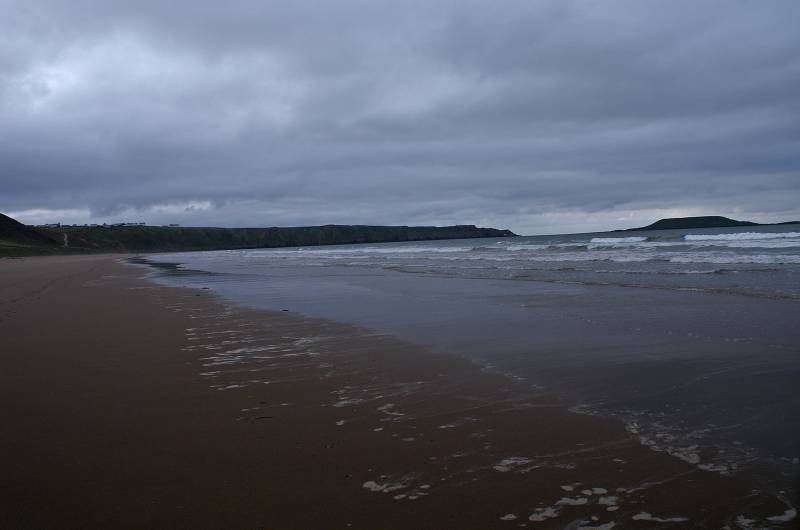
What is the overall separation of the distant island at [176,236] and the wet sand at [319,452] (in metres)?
61.5

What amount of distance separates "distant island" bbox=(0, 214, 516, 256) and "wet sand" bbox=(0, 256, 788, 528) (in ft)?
202

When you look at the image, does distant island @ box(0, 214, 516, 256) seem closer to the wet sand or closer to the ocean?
the ocean

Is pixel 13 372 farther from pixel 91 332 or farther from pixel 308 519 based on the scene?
pixel 308 519

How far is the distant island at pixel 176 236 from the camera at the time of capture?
77.9 m

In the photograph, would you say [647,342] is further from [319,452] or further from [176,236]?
[176,236]

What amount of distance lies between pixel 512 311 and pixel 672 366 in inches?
197

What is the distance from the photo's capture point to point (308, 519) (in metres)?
3.07

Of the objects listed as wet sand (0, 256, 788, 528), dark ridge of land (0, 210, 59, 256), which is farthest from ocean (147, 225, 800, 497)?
dark ridge of land (0, 210, 59, 256)

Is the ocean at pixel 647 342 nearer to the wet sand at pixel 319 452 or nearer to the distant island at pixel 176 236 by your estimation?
the wet sand at pixel 319 452

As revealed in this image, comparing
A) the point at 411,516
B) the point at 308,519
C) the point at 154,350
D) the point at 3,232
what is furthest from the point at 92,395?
the point at 3,232

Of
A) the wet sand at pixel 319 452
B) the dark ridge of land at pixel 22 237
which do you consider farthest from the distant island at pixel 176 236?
the wet sand at pixel 319 452

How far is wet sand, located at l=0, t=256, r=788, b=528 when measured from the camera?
3.13 metres

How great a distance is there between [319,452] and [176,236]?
142212 mm

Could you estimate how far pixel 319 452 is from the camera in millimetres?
4016
